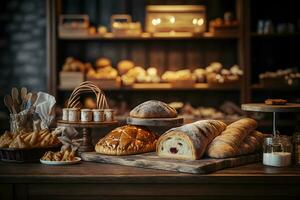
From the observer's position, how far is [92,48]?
16.6 feet

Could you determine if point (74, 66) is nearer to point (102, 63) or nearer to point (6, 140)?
point (102, 63)

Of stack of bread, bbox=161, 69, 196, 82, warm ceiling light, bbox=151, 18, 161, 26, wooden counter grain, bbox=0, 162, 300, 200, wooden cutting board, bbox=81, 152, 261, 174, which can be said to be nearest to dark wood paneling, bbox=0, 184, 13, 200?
wooden counter grain, bbox=0, 162, 300, 200

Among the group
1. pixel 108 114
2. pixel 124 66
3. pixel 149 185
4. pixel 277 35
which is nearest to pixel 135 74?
pixel 124 66

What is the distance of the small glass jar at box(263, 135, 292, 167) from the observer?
88.7 inches

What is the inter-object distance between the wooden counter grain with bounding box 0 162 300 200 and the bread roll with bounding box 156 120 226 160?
18cm

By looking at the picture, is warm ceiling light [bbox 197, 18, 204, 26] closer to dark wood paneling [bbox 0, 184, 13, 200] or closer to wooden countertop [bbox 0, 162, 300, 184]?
wooden countertop [bbox 0, 162, 300, 184]

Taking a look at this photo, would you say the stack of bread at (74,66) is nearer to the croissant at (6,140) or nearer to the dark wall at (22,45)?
the dark wall at (22,45)

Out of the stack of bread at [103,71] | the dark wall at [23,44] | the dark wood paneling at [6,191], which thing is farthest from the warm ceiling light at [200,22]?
the dark wood paneling at [6,191]

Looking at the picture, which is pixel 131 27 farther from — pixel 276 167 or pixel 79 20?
pixel 276 167

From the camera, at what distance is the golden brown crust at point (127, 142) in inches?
95.0

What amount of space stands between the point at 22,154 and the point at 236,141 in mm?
994

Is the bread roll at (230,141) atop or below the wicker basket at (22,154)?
atop

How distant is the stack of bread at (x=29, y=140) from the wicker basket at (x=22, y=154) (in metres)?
0.02

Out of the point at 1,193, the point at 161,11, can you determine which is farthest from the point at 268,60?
the point at 1,193
